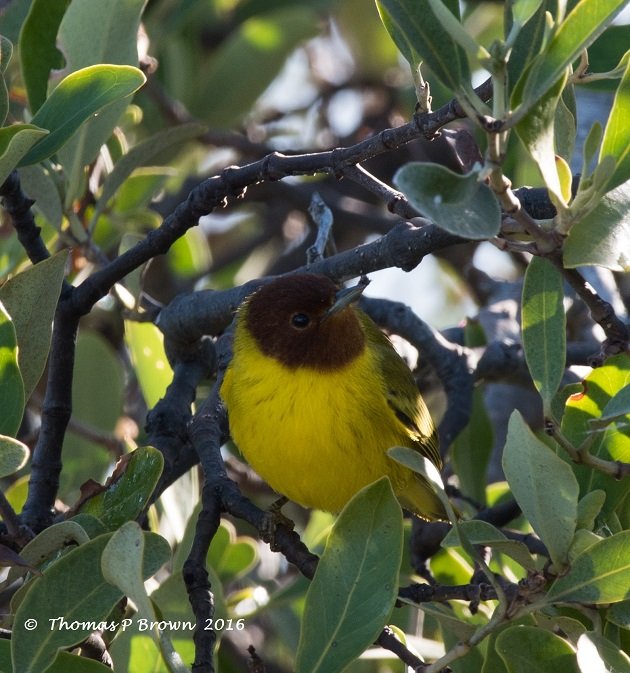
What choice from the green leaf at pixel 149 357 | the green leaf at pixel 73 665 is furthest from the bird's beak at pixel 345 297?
the green leaf at pixel 73 665

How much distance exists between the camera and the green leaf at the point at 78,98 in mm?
2359

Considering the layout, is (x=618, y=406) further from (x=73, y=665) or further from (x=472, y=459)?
(x=472, y=459)

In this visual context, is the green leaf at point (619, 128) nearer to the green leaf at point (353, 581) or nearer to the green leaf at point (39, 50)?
the green leaf at point (353, 581)

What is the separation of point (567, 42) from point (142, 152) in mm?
2121

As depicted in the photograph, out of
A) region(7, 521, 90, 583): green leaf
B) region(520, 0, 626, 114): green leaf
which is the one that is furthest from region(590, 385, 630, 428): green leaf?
region(7, 521, 90, 583): green leaf

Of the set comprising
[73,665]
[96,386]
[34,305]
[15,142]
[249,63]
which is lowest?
[96,386]

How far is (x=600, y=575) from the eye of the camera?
6.68 feet

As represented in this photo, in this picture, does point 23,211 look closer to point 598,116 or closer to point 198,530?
point 198,530

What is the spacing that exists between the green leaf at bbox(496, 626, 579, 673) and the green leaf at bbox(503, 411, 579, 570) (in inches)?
6.0

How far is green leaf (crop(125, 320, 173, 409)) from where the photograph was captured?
3824 millimetres

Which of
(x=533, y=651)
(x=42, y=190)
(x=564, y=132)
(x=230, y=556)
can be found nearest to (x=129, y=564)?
A: (x=533, y=651)

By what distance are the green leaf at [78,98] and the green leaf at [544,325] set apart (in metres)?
1.05

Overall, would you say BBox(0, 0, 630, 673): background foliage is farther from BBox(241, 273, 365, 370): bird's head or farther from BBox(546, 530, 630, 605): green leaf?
BBox(241, 273, 365, 370): bird's head

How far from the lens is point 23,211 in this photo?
9.32 feet
